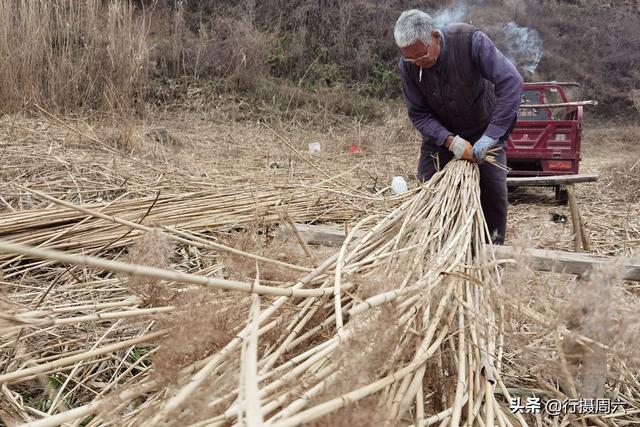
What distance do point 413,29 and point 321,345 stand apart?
178 centimetres

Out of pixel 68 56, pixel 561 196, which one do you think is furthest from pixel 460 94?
pixel 68 56

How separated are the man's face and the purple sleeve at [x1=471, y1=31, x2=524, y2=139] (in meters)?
0.18

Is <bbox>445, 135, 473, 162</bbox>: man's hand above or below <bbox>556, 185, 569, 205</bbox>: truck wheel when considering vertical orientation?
above

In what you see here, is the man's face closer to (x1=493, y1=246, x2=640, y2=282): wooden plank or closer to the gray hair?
the gray hair

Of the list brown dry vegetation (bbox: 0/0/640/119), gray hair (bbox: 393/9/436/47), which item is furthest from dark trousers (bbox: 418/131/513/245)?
brown dry vegetation (bbox: 0/0/640/119)

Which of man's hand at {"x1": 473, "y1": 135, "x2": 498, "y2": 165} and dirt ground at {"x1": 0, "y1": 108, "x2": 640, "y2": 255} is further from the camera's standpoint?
dirt ground at {"x1": 0, "y1": 108, "x2": 640, "y2": 255}

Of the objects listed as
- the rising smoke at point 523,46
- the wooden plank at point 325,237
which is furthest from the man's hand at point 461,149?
the rising smoke at point 523,46

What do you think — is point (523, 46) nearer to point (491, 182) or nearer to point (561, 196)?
point (561, 196)

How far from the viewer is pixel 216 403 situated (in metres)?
0.82

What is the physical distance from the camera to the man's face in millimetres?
2389

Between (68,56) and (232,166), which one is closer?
(232,166)

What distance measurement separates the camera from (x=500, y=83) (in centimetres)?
244

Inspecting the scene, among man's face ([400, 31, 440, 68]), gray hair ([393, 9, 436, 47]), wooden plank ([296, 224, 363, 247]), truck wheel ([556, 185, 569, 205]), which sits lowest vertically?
truck wheel ([556, 185, 569, 205])

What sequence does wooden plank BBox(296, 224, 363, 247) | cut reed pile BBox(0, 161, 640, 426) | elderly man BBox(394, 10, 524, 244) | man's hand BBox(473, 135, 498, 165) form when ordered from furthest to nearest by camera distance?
elderly man BBox(394, 10, 524, 244) < man's hand BBox(473, 135, 498, 165) < wooden plank BBox(296, 224, 363, 247) < cut reed pile BBox(0, 161, 640, 426)
